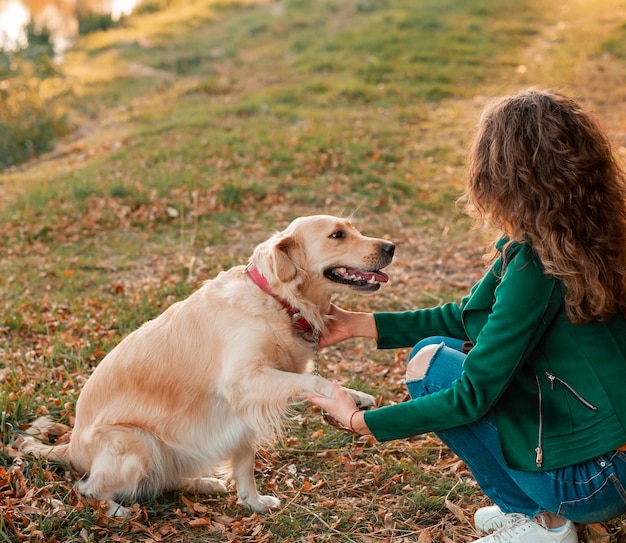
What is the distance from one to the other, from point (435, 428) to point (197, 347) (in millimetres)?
1204

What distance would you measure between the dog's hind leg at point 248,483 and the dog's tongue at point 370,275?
0.98 m

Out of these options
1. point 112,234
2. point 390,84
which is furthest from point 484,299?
point 390,84

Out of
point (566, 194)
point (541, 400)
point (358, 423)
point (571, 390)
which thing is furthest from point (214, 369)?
point (566, 194)

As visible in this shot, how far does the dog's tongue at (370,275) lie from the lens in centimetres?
346

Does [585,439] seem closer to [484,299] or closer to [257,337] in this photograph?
[484,299]

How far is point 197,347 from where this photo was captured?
3.37 m

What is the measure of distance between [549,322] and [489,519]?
1.07 meters

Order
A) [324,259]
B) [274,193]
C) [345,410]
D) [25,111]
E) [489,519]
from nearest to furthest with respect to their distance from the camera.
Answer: [345,410]
[489,519]
[324,259]
[274,193]
[25,111]

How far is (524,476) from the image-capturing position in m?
2.68

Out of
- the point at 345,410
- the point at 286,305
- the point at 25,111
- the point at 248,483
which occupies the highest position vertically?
the point at 25,111

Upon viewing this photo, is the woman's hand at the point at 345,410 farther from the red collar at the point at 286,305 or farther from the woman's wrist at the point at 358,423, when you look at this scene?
the red collar at the point at 286,305

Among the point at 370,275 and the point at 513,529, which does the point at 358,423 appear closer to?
the point at 513,529

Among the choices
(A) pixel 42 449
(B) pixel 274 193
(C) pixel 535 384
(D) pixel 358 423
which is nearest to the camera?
(C) pixel 535 384

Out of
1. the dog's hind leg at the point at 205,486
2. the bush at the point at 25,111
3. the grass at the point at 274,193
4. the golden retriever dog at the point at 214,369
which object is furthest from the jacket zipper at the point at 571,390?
the bush at the point at 25,111
